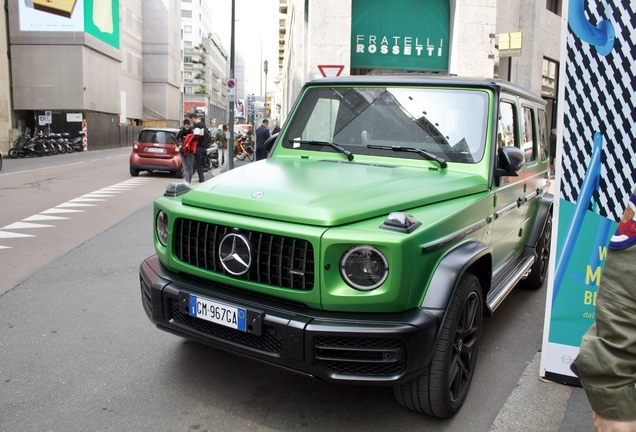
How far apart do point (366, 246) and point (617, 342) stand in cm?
132

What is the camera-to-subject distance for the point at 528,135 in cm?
490

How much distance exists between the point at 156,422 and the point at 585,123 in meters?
2.92

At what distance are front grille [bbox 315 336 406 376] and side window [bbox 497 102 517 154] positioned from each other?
195cm

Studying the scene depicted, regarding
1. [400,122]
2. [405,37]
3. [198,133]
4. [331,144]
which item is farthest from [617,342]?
[405,37]

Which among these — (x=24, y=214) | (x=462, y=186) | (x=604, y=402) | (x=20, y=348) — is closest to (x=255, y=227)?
(x=462, y=186)

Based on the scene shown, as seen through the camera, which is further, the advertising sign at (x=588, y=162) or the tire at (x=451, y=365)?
the advertising sign at (x=588, y=162)

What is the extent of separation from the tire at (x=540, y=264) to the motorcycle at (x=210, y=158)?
598 inches

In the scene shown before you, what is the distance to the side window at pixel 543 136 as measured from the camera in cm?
545

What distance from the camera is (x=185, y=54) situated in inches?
4321

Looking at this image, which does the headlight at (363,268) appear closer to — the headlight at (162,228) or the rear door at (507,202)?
the headlight at (162,228)

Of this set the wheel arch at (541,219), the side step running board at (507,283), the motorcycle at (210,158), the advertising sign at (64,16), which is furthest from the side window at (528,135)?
the advertising sign at (64,16)

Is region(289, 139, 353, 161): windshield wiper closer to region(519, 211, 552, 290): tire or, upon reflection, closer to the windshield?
the windshield

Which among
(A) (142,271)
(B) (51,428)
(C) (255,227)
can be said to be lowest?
(B) (51,428)

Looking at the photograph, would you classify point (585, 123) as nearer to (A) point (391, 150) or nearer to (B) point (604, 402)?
(A) point (391, 150)
